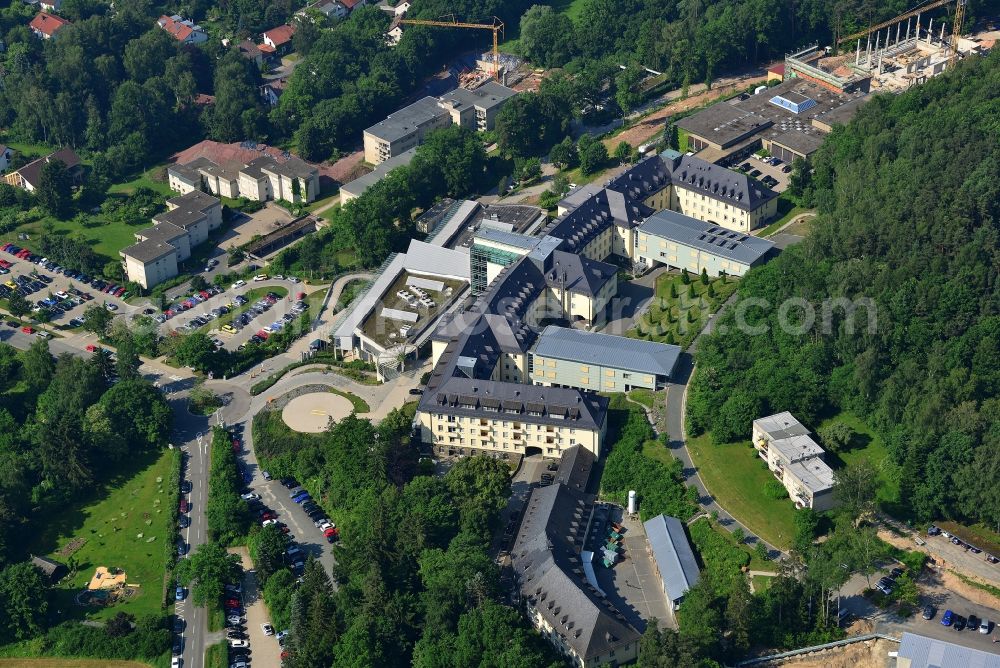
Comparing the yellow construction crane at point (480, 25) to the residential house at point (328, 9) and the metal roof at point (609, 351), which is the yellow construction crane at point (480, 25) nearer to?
the residential house at point (328, 9)

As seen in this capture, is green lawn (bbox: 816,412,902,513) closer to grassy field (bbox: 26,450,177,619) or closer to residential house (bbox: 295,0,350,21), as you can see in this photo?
grassy field (bbox: 26,450,177,619)

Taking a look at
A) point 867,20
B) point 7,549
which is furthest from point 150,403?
point 867,20

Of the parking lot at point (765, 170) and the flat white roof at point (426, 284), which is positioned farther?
the parking lot at point (765, 170)

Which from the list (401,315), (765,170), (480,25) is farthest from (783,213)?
(480,25)

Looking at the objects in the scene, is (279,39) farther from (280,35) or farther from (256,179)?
(256,179)

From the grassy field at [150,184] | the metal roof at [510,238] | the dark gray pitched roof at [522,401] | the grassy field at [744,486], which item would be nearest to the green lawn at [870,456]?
the grassy field at [744,486]

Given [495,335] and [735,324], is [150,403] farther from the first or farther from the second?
[735,324]
